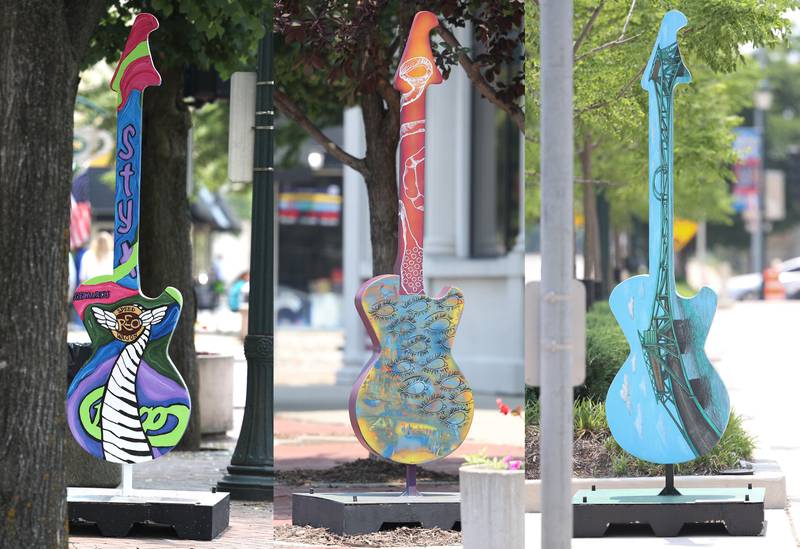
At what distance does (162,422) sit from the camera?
9.57m

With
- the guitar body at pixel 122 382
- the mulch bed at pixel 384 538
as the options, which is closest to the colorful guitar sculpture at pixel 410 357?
the mulch bed at pixel 384 538

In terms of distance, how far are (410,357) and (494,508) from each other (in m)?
1.97

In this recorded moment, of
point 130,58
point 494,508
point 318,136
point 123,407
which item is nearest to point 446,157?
point 318,136

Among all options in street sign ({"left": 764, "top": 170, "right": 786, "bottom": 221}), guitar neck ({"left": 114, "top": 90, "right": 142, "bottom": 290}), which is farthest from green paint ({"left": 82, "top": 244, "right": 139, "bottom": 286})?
street sign ({"left": 764, "top": 170, "right": 786, "bottom": 221})

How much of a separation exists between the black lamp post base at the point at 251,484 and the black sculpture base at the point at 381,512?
1.45 m

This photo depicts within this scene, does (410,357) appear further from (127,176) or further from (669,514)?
(127,176)

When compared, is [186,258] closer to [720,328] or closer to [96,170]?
[720,328]

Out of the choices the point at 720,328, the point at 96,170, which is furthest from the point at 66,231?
the point at 96,170

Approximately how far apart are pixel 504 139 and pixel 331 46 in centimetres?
859

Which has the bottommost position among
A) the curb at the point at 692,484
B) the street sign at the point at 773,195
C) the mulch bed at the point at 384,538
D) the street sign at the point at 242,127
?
the mulch bed at the point at 384,538

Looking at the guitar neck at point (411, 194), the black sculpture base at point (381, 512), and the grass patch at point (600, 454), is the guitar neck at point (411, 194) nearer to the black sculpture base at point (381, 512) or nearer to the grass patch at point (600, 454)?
the black sculpture base at point (381, 512)

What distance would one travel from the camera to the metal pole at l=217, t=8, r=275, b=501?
36.2ft

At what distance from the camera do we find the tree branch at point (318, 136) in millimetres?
11992

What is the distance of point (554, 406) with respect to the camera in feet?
21.1
